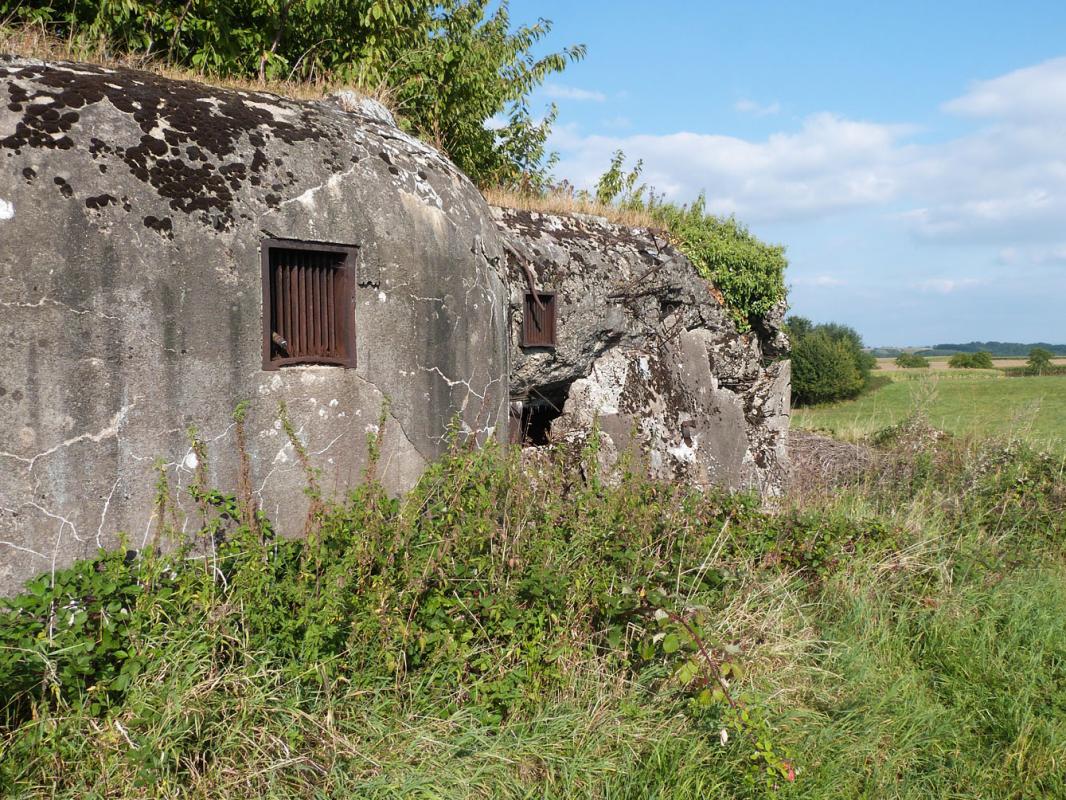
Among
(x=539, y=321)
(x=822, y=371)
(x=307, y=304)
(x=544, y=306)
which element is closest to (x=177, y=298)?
(x=307, y=304)

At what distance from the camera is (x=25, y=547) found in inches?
133

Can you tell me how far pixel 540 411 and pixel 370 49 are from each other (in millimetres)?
4515

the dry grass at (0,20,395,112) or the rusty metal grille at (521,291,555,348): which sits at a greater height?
the dry grass at (0,20,395,112)

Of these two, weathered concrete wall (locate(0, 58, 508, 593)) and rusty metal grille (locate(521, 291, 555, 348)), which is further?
rusty metal grille (locate(521, 291, 555, 348))

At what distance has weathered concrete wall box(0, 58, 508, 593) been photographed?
3.38 m

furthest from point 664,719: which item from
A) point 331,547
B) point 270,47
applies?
point 270,47

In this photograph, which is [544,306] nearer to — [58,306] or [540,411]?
[540,411]

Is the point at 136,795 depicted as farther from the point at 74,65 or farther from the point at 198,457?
the point at 74,65

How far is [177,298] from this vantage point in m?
3.64

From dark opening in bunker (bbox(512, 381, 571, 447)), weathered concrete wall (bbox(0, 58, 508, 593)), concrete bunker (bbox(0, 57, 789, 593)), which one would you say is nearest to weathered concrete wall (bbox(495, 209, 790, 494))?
dark opening in bunker (bbox(512, 381, 571, 447))

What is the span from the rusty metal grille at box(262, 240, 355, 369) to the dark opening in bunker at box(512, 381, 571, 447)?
3184 mm

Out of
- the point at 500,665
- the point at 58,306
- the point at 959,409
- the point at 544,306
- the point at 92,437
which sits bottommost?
the point at 959,409

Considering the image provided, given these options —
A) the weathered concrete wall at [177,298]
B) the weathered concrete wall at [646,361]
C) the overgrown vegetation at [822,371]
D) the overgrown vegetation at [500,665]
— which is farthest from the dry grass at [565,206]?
the overgrown vegetation at [822,371]

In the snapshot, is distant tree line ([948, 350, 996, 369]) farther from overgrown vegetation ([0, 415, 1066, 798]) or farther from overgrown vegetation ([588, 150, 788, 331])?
overgrown vegetation ([0, 415, 1066, 798])
